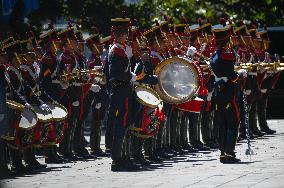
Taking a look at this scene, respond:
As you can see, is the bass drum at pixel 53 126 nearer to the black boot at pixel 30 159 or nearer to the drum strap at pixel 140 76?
the black boot at pixel 30 159

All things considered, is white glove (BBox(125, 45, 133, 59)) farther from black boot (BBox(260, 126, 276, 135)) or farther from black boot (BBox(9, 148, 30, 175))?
black boot (BBox(260, 126, 276, 135))

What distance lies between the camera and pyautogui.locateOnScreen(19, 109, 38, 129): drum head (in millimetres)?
16984

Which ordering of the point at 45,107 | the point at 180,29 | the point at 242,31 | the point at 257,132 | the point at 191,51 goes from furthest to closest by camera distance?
the point at 257,132
the point at 242,31
the point at 180,29
the point at 191,51
the point at 45,107

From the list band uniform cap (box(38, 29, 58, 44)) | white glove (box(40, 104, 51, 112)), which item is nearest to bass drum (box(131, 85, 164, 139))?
white glove (box(40, 104, 51, 112))

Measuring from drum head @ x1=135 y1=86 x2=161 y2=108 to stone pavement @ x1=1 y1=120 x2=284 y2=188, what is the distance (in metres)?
0.90

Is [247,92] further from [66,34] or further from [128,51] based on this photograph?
[128,51]

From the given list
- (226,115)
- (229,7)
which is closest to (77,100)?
(226,115)

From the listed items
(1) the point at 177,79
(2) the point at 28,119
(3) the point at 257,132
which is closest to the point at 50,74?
(2) the point at 28,119

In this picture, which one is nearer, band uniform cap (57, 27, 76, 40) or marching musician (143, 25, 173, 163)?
marching musician (143, 25, 173, 163)

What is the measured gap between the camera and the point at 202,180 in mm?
14734

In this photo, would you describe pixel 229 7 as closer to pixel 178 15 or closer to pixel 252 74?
pixel 178 15

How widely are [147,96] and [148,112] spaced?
0.85 feet

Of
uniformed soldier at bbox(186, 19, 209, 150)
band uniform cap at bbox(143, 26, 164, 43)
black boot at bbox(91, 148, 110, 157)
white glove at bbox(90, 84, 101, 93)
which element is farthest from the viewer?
uniformed soldier at bbox(186, 19, 209, 150)

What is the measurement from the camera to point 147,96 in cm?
1725
